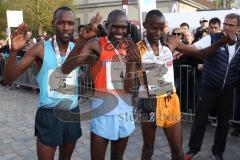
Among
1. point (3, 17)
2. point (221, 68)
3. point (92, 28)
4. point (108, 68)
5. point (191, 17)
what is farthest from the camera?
point (3, 17)

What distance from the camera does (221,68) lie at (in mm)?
4777

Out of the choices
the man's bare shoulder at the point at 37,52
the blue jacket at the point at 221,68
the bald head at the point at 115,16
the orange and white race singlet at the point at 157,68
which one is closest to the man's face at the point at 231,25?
the blue jacket at the point at 221,68

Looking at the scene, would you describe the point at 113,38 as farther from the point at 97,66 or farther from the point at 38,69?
the point at 38,69

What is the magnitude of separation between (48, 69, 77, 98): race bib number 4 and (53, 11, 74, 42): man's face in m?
0.31

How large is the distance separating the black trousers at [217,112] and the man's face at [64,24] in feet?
7.54

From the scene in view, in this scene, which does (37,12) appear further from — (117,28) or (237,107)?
(117,28)

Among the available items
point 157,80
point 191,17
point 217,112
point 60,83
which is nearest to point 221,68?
point 217,112

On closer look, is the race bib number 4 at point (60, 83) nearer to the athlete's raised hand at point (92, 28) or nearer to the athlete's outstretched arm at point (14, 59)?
the athlete's outstretched arm at point (14, 59)

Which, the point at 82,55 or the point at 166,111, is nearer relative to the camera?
the point at 82,55

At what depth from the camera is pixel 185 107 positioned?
7.31 m

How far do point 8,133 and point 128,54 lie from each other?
3.92 meters

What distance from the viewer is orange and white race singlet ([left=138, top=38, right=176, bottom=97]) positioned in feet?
12.5

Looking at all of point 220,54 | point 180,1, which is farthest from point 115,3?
point 220,54

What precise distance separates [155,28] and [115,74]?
64 centimetres
